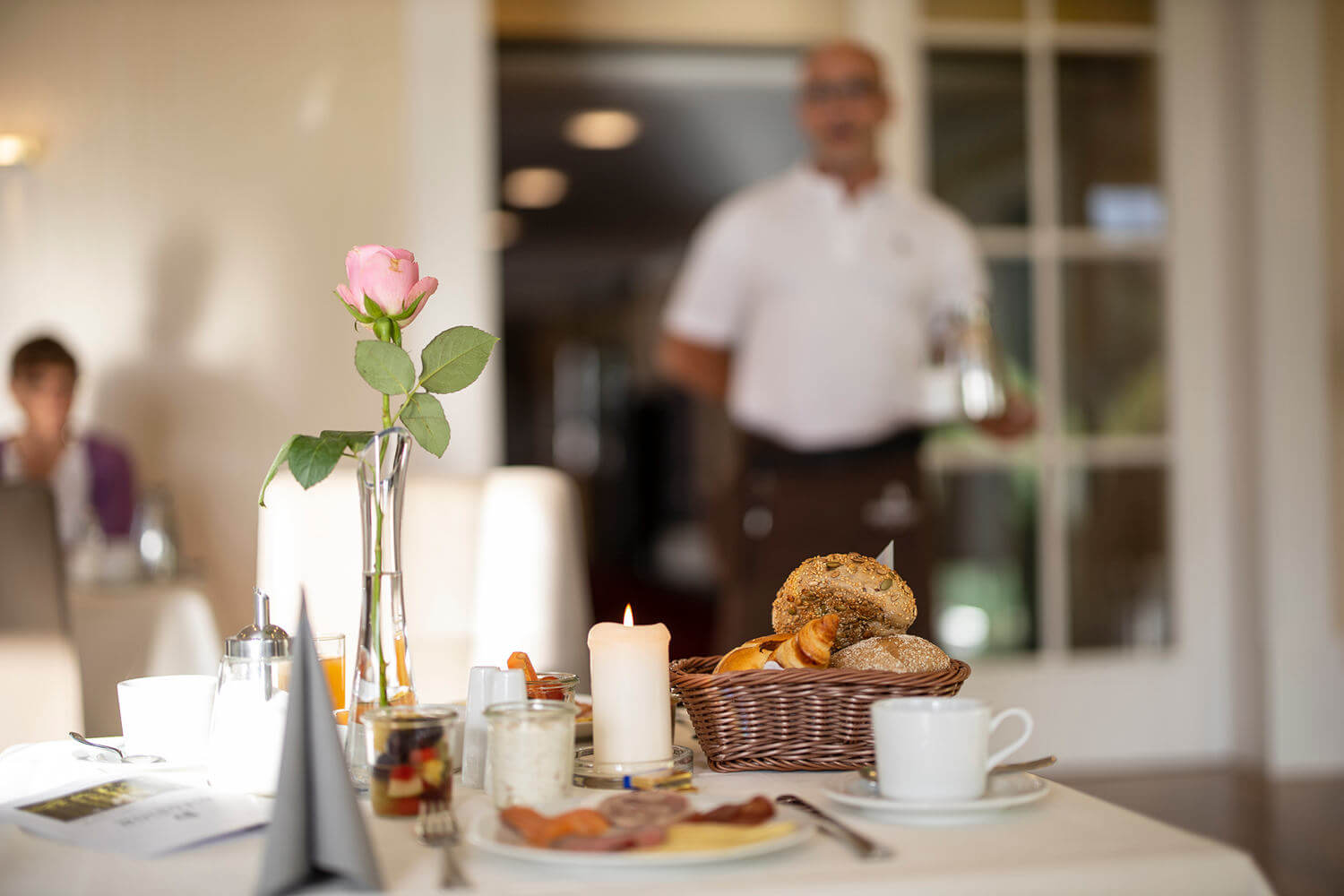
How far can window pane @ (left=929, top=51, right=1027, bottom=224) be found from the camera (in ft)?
10.7

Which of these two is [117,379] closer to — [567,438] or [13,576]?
[13,576]

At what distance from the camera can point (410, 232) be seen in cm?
296

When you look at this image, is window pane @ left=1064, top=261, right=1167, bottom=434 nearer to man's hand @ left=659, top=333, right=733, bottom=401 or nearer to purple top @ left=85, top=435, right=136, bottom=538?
man's hand @ left=659, top=333, right=733, bottom=401

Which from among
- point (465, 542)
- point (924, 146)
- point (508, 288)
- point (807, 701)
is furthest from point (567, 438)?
point (807, 701)

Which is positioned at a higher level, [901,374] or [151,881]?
[901,374]

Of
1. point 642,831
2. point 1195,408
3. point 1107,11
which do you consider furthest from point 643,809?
point 1107,11

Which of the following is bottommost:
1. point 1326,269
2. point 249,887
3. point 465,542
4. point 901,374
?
point 249,887

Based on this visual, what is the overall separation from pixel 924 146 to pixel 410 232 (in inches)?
50.6

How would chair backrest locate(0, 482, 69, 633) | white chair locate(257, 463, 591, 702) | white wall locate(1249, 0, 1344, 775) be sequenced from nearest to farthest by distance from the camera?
1. chair backrest locate(0, 482, 69, 633)
2. white chair locate(257, 463, 591, 702)
3. white wall locate(1249, 0, 1344, 775)

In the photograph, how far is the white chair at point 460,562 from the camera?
188 centimetres

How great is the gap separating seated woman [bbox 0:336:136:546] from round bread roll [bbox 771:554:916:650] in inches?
86.1

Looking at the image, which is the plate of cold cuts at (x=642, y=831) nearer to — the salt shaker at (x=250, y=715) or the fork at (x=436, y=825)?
the fork at (x=436, y=825)

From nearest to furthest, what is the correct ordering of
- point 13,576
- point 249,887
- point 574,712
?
point 249,887
point 574,712
point 13,576

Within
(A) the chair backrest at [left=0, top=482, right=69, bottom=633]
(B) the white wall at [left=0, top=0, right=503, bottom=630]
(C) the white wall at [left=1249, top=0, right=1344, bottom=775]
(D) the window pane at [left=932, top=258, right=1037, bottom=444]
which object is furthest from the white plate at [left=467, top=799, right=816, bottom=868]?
(C) the white wall at [left=1249, top=0, right=1344, bottom=775]
